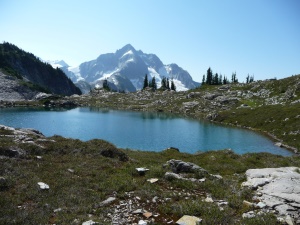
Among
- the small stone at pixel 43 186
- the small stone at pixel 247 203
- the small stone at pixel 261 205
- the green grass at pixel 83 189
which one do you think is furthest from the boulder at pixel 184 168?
the small stone at pixel 43 186

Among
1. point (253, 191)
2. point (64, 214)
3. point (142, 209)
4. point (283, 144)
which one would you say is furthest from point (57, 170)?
point (283, 144)

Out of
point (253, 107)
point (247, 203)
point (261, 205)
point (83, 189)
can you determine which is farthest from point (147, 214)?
point (253, 107)

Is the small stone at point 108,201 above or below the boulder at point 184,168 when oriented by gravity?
above

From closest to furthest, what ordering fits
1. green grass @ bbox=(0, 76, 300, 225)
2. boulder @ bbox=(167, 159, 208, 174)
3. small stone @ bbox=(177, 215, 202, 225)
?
small stone @ bbox=(177, 215, 202, 225) → green grass @ bbox=(0, 76, 300, 225) → boulder @ bbox=(167, 159, 208, 174)

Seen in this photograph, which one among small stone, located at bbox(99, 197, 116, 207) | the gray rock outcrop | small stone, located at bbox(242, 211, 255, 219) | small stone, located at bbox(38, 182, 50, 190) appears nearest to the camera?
small stone, located at bbox(242, 211, 255, 219)

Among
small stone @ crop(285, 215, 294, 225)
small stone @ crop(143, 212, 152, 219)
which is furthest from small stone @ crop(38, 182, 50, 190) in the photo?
small stone @ crop(285, 215, 294, 225)

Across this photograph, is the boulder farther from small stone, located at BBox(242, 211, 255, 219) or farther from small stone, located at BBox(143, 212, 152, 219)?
small stone, located at BBox(143, 212, 152, 219)

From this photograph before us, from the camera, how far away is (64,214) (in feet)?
42.3

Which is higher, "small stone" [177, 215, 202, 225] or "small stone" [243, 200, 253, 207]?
"small stone" [177, 215, 202, 225]

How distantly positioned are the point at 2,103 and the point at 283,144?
566 feet

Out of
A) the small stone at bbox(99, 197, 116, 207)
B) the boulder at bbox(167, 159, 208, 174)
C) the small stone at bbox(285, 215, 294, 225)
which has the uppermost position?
the small stone at bbox(285, 215, 294, 225)

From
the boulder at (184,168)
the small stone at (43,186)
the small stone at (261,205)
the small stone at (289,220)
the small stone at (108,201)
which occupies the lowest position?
the boulder at (184,168)

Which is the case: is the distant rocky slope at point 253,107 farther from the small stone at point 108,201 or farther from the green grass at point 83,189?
the small stone at point 108,201

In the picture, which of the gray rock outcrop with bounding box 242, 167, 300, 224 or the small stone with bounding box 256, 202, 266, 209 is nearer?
the gray rock outcrop with bounding box 242, 167, 300, 224
